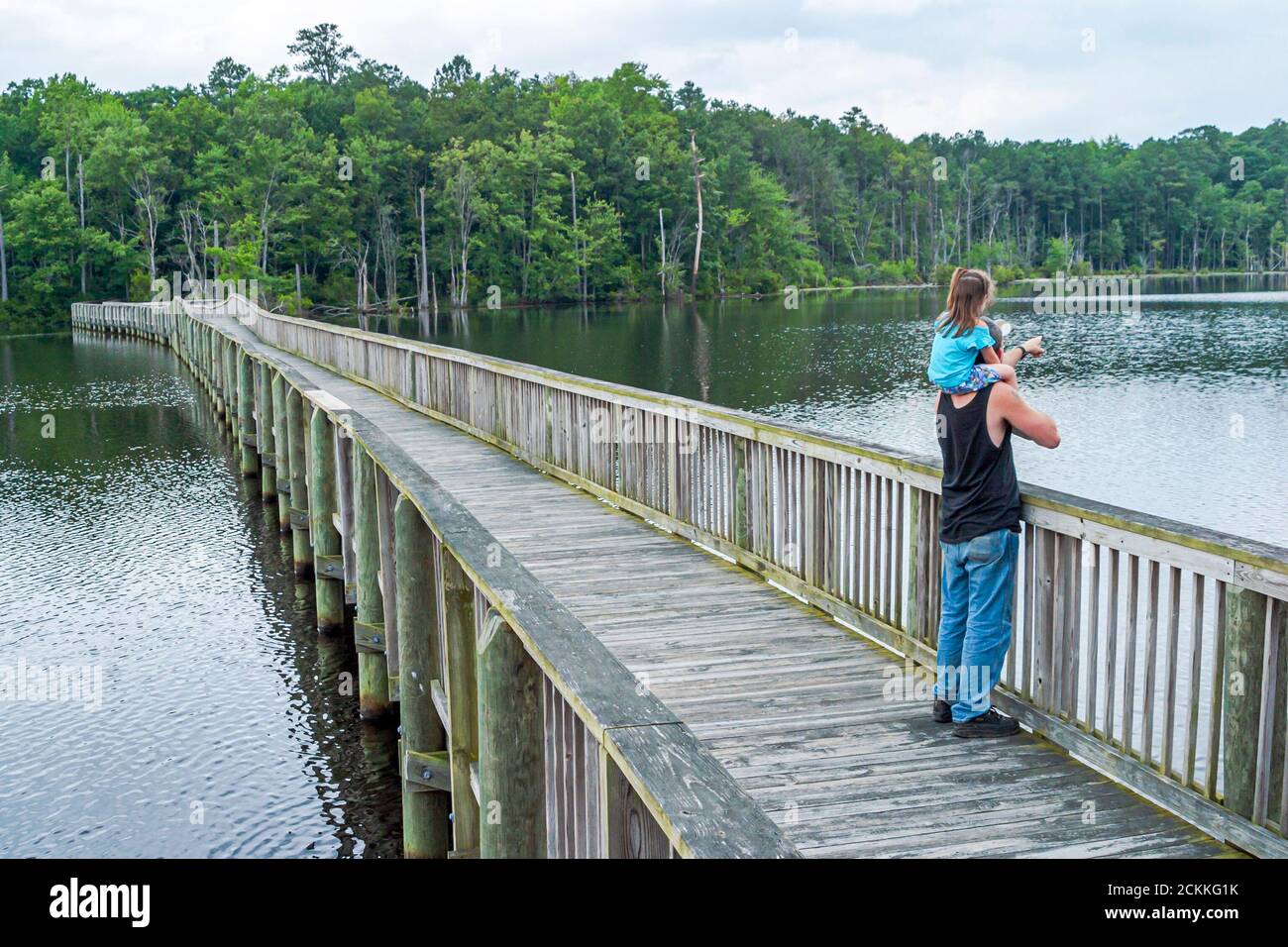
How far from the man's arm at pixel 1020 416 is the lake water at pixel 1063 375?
13.8m

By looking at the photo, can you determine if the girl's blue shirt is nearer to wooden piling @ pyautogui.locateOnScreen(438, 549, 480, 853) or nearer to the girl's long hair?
the girl's long hair

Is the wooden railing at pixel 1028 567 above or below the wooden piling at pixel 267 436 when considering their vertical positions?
above

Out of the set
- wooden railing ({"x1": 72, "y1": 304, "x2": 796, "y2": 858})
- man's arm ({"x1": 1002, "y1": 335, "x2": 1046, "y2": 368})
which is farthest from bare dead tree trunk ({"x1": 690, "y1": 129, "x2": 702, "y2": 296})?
man's arm ({"x1": 1002, "y1": 335, "x2": 1046, "y2": 368})

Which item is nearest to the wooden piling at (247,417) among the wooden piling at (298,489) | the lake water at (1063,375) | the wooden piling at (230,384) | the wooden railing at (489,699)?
the wooden piling at (230,384)

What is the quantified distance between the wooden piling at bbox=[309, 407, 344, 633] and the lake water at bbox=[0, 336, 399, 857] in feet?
1.64

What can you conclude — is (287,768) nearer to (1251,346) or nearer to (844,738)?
(844,738)

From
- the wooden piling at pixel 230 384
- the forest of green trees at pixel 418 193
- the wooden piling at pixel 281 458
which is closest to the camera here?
the wooden piling at pixel 281 458

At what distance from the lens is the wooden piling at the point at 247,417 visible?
26.2 meters

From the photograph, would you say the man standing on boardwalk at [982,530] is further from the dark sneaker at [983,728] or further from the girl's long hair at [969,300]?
the girl's long hair at [969,300]

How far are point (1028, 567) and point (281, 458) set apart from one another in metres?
17.4

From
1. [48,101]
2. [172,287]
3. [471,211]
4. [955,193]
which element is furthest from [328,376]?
[955,193]

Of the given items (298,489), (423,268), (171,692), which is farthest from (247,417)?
(423,268)

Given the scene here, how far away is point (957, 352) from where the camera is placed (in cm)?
554

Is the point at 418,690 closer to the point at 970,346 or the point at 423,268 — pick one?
the point at 970,346
